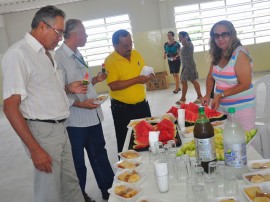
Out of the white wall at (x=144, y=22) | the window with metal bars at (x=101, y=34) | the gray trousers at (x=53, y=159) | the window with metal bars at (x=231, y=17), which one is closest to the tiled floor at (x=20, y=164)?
the gray trousers at (x=53, y=159)

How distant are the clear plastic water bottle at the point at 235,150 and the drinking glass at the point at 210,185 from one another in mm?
105

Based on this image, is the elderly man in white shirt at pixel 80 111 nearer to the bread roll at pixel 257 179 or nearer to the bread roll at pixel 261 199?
the bread roll at pixel 257 179

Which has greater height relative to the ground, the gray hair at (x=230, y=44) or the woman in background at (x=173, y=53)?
the gray hair at (x=230, y=44)

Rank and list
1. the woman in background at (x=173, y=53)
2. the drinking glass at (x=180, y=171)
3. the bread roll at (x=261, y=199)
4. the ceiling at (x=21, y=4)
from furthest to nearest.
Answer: the ceiling at (x=21, y=4)
the woman in background at (x=173, y=53)
the drinking glass at (x=180, y=171)
the bread roll at (x=261, y=199)

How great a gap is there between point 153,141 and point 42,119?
0.69 m

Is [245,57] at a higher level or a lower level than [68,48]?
lower

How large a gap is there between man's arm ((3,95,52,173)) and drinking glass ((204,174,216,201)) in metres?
0.97

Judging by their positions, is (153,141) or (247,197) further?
(153,141)

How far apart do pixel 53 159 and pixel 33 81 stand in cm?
51

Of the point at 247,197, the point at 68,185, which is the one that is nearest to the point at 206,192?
→ the point at 247,197

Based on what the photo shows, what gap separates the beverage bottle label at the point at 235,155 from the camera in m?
1.26

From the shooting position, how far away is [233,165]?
128cm

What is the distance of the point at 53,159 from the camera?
6.28ft

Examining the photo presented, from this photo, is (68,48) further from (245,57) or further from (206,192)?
(206,192)
